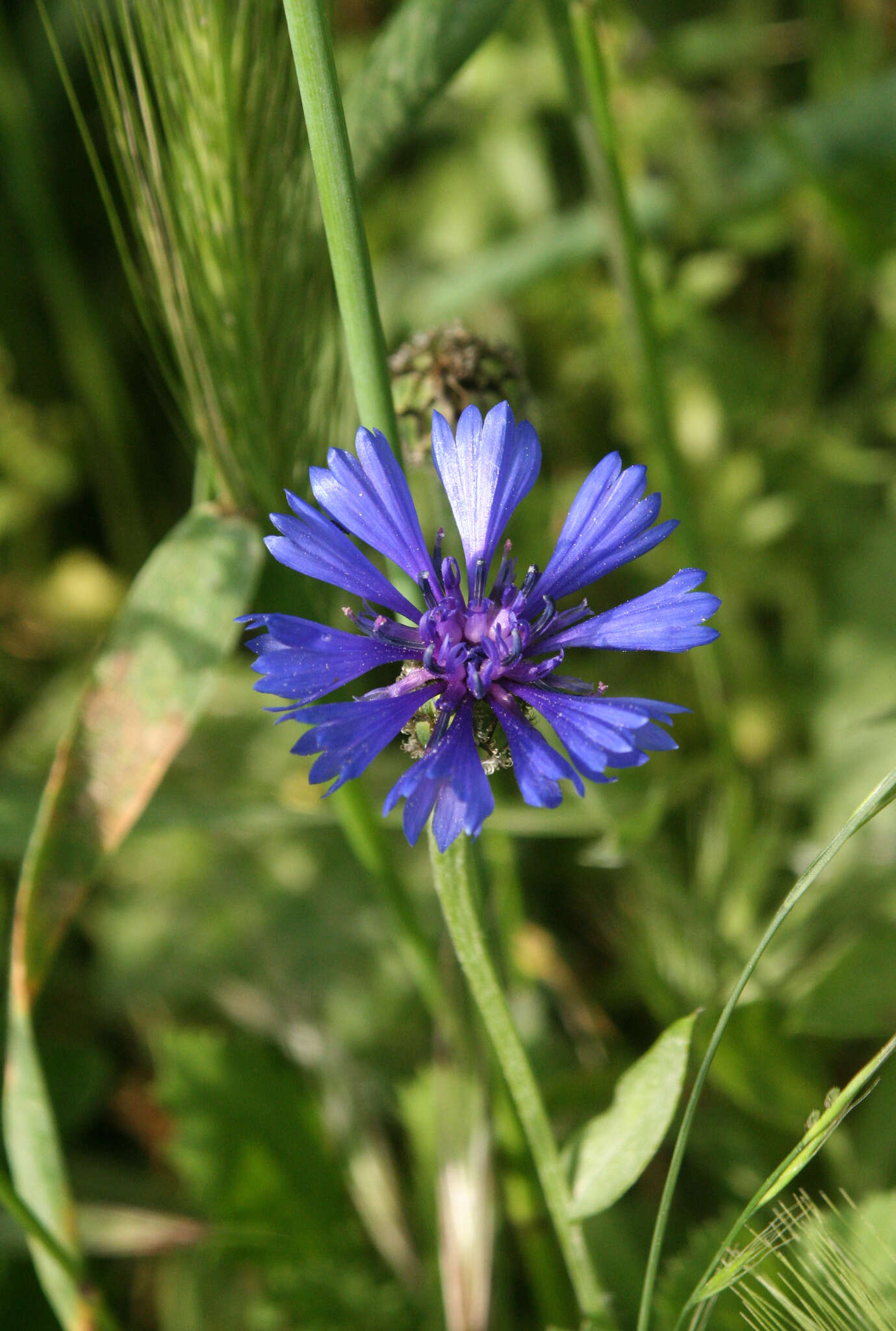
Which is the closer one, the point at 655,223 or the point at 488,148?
the point at 655,223

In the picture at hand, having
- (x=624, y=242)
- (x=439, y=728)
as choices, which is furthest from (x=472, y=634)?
(x=624, y=242)

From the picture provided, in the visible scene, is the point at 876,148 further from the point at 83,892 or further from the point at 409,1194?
the point at 409,1194

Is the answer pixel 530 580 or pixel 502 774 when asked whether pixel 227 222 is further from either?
pixel 502 774

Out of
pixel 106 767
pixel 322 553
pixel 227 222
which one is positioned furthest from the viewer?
pixel 106 767

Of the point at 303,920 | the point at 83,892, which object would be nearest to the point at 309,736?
the point at 83,892

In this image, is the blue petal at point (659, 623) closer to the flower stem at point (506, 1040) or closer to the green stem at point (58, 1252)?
the flower stem at point (506, 1040)

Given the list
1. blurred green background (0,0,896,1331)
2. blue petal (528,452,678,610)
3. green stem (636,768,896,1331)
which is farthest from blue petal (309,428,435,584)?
green stem (636,768,896,1331)
